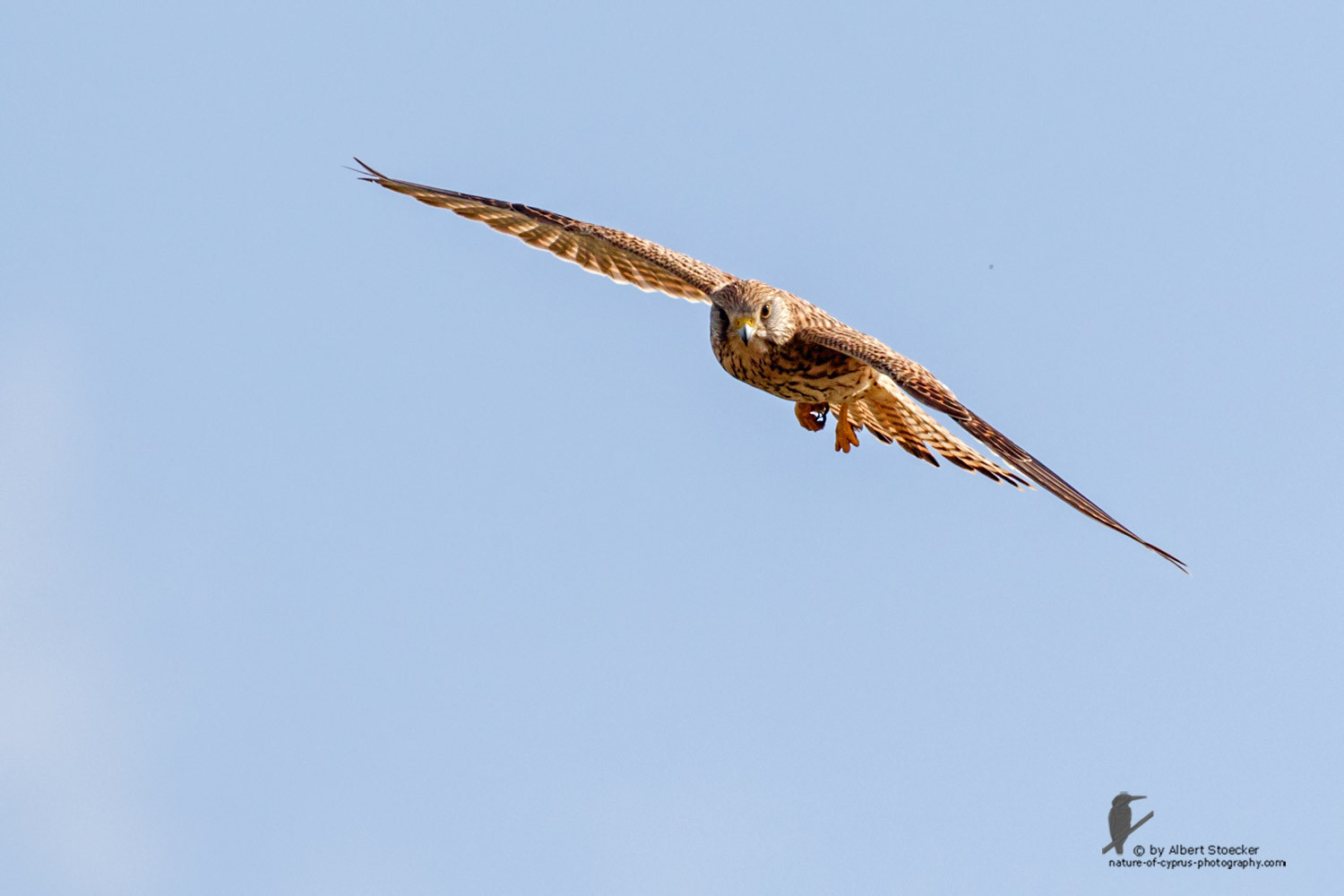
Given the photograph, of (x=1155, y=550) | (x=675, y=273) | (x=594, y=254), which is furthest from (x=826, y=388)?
(x=1155, y=550)

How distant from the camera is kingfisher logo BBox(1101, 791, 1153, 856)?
584 inches

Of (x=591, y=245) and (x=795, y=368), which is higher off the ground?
(x=591, y=245)

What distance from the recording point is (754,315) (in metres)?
13.3

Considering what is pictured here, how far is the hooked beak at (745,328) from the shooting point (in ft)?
Result: 43.4

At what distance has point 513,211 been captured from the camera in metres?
16.3

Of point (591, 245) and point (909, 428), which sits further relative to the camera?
point (591, 245)

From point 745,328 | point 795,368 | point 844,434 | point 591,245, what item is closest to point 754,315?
point 745,328

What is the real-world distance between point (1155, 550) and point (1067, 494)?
111 cm

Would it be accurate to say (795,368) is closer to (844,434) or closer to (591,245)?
(844,434)

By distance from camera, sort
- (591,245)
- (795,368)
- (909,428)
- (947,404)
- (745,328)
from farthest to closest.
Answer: (591,245)
(909,428)
(795,368)
(745,328)
(947,404)

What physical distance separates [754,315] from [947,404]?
2533mm

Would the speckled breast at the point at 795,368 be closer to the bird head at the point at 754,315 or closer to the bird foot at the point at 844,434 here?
the bird head at the point at 754,315

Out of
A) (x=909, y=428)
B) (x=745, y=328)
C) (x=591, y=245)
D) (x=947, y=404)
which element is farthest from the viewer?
(x=591, y=245)

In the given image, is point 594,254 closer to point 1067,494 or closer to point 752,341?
point 752,341
